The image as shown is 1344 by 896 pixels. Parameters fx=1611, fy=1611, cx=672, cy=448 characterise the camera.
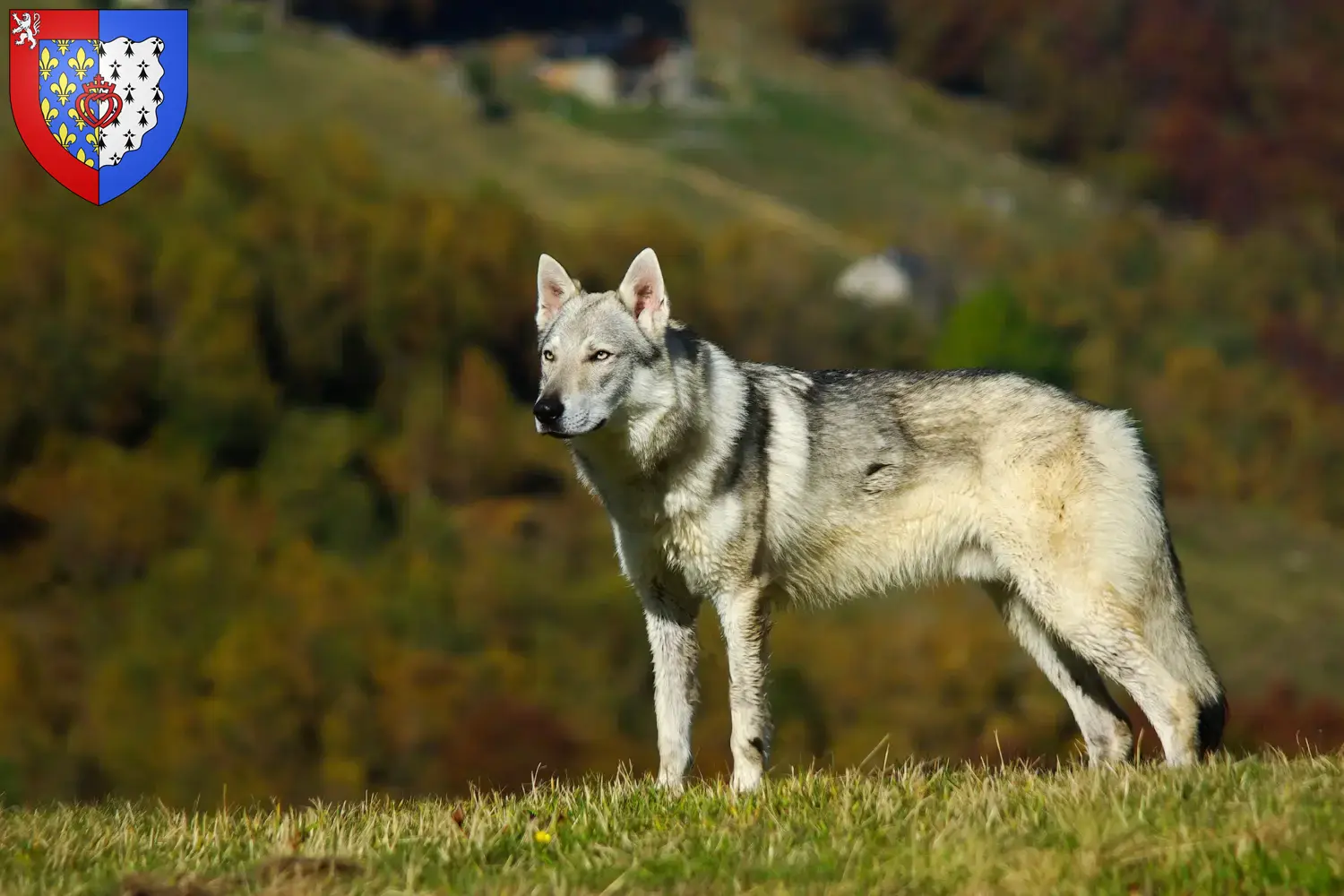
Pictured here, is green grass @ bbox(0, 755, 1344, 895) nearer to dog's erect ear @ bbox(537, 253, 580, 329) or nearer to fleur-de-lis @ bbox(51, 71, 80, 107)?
dog's erect ear @ bbox(537, 253, 580, 329)

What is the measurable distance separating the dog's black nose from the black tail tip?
12.7ft

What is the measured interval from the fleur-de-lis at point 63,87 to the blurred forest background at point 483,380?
1966cm

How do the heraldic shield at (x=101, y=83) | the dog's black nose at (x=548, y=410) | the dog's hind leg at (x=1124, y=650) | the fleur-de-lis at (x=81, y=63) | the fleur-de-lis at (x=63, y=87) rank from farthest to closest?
the heraldic shield at (x=101, y=83)
the fleur-de-lis at (x=63, y=87)
the fleur-de-lis at (x=81, y=63)
the dog's hind leg at (x=1124, y=650)
the dog's black nose at (x=548, y=410)

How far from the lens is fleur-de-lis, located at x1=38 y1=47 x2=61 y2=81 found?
17734mm

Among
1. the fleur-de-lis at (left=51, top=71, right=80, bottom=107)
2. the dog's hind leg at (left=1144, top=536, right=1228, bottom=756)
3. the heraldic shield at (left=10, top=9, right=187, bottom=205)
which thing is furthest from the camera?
the heraldic shield at (left=10, top=9, right=187, bottom=205)

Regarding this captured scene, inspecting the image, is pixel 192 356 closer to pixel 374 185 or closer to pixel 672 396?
pixel 374 185

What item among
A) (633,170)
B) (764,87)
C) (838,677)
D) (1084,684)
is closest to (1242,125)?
(764,87)

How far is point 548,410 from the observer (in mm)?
8516

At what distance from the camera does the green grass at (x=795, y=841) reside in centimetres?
580

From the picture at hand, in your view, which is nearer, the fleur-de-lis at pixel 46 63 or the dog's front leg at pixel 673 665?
the dog's front leg at pixel 673 665

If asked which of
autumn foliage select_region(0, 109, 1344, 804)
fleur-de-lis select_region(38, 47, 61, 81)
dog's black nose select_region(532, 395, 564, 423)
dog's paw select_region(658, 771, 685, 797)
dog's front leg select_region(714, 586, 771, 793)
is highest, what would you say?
dog's black nose select_region(532, 395, 564, 423)

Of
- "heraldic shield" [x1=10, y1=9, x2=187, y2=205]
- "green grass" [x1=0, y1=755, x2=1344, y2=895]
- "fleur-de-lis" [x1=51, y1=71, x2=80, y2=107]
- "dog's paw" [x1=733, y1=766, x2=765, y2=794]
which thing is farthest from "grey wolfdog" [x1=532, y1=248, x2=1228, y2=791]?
"fleur-de-lis" [x1=51, y1=71, x2=80, y2=107]

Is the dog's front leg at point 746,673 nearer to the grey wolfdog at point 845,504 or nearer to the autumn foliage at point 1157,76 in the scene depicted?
the grey wolfdog at point 845,504

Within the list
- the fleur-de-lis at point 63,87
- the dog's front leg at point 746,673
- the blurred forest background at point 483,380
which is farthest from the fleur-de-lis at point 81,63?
the blurred forest background at point 483,380
